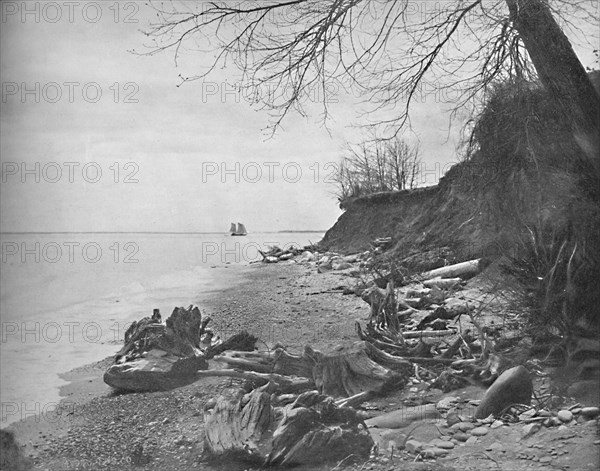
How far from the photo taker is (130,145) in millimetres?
1811

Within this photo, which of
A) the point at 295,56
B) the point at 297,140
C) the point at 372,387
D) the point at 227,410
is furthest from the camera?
the point at 295,56

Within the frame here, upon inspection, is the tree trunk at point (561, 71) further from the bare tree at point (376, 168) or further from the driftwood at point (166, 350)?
the driftwood at point (166, 350)

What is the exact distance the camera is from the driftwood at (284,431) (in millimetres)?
1522

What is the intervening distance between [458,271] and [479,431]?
0.73 m

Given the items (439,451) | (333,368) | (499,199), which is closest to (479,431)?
(439,451)

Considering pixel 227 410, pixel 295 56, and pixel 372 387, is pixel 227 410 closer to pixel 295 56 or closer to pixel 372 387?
pixel 372 387

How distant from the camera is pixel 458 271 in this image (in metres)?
2.21

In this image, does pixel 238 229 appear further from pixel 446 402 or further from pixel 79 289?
pixel 446 402

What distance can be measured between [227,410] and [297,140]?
92 cm

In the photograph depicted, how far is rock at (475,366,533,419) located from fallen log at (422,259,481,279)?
48 cm

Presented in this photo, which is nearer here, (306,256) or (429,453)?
(429,453)

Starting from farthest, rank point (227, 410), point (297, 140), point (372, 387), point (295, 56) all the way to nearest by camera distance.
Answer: point (295, 56) → point (297, 140) → point (372, 387) → point (227, 410)

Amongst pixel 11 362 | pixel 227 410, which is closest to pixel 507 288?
pixel 227 410

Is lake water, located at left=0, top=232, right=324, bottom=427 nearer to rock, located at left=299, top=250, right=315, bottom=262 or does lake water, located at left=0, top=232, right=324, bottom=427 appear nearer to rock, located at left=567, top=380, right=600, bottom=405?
rock, located at left=299, top=250, right=315, bottom=262
